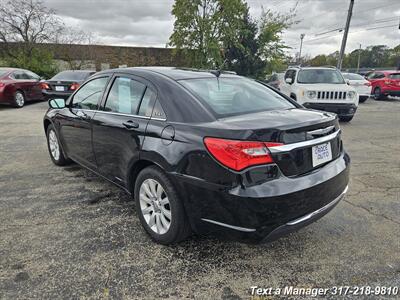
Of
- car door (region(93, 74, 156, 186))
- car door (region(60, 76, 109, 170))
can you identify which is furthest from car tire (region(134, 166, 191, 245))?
car door (region(60, 76, 109, 170))

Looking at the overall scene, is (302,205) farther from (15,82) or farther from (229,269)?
(15,82)

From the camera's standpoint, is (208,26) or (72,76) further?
(208,26)

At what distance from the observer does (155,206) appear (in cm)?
266

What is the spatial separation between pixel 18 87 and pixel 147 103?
1063 centimetres

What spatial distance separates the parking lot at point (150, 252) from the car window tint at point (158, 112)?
3.78 ft

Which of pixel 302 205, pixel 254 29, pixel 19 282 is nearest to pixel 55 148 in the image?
pixel 19 282

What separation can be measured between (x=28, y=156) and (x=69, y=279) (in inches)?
152

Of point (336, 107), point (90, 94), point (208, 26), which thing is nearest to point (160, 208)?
point (90, 94)

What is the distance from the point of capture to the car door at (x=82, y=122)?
3.49 metres

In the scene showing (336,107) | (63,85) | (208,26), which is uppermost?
(208,26)

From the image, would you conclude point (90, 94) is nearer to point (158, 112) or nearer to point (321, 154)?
point (158, 112)

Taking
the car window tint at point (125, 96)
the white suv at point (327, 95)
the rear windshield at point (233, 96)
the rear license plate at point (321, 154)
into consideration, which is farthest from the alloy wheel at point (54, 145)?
the white suv at point (327, 95)

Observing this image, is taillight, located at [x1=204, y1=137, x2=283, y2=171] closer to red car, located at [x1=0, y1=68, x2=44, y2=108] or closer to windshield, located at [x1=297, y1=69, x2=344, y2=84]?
windshield, located at [x1=297, y1=69, x2=344, y2=84]

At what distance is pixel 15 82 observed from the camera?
1097cm
